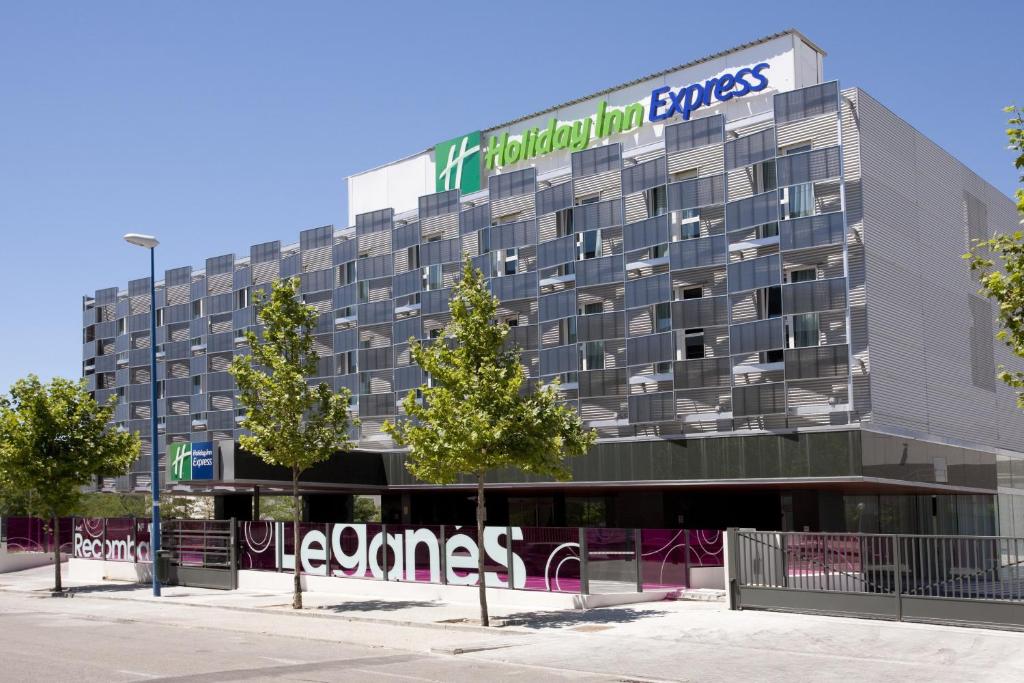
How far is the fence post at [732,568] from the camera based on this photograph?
2639 centimetres

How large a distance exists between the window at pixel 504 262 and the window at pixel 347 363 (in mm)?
11799

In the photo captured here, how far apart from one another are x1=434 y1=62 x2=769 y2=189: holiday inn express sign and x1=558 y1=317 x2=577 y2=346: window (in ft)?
29.9

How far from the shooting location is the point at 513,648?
2188 cm

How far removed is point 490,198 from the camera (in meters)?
50.1

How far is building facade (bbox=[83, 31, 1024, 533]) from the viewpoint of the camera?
3762 cm

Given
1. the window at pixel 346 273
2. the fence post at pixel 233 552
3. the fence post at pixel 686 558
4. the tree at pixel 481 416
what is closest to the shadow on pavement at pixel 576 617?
the tree at pixel 481 416

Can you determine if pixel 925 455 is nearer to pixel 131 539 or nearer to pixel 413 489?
pixel 413 489

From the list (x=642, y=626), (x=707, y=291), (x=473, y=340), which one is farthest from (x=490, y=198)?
(x=642, y=626)

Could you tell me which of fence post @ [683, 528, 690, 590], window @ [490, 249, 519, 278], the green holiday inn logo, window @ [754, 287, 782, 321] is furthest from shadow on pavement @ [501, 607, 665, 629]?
the green holiday inn logo

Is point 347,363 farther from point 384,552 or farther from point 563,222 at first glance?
point 384,552

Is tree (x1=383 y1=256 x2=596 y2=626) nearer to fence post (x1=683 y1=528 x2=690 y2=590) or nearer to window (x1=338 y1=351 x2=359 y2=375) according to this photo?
fence post (x1=683 y1=528 x2=690 y2=590)

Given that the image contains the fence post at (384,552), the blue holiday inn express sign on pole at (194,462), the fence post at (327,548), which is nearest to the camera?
the fence post at (384,552)

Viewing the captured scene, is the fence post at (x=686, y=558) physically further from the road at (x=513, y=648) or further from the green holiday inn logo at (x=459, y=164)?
the green holiday inn logo at (x=459, y=164)

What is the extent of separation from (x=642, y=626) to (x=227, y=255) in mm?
49110
